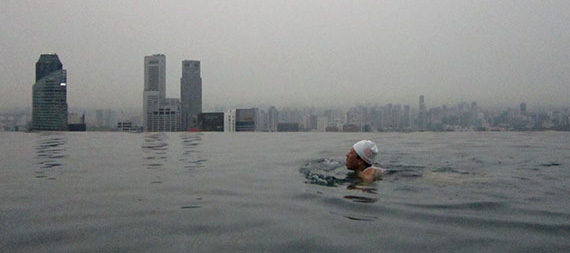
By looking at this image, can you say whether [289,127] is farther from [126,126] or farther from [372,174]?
[372,174]

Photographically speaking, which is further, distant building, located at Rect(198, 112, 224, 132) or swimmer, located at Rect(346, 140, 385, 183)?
distant building, located at Rect(198, 112, 224, 132)

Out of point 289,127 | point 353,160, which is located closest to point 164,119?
point 289,127

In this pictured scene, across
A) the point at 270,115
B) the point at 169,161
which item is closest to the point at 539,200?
the point at 169,161

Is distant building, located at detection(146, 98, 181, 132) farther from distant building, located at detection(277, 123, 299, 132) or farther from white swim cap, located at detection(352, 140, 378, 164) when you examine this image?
white swim cap, located at detection(352, 140, 378, 164)

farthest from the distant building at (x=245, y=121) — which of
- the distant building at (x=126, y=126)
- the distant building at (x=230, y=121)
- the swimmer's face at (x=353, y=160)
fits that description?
the swimmer's face at (x=353, y=160)

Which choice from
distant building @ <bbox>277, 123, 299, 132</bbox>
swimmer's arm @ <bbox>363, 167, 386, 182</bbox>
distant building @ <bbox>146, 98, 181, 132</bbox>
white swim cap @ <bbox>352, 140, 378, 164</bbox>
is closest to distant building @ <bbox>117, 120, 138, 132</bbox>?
distant building @ <bbox>146, 98, 181, 132</bbox>

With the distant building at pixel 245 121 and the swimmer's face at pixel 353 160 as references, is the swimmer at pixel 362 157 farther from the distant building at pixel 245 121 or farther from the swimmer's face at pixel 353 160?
the distant building at pixel 245 121
